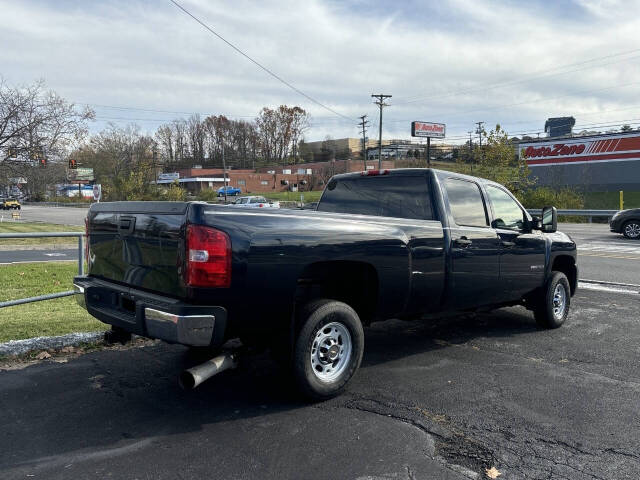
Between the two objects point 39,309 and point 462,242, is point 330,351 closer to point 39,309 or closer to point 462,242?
point 462,242

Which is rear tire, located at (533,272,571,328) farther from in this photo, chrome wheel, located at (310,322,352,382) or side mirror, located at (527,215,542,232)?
chrome wheel, located at (310,322,352,382)

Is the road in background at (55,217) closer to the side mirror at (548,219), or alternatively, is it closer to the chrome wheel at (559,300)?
the chrome wheel at (559,300)

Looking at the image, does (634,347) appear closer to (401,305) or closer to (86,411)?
(401,305)

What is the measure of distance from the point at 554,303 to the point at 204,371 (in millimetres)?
4884

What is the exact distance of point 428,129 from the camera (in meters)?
67.2

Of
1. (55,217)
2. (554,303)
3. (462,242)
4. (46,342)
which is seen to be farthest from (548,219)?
(55,217)

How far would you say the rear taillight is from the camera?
139 inches

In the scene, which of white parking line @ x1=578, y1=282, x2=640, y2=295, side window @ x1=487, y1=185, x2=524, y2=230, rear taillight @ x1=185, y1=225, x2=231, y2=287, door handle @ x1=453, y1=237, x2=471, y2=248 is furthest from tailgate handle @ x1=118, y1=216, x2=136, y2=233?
white parking line @ x1=578, y1=282, x2=640, y2=295

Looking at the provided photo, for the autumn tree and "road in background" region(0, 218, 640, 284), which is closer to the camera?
"road in background" region(0, 218, 640, 284)

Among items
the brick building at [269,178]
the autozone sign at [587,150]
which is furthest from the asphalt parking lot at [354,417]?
Answer: the brick building at [269,178]

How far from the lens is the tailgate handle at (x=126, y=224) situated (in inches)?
162

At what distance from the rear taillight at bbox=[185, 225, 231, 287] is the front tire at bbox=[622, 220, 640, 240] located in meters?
20.6

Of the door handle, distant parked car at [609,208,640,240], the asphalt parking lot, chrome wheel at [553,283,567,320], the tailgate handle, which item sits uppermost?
the tailgate handle

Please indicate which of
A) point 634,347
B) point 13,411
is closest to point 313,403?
point 13,411
